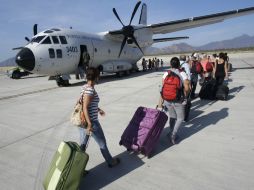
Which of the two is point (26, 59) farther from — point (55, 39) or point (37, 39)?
point (55, 39)

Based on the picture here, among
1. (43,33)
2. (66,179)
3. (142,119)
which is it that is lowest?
(66,179)

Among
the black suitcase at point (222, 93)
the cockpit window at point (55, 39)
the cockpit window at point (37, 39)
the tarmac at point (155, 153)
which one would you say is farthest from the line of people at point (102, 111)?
the cockpit window at point (37, 39)

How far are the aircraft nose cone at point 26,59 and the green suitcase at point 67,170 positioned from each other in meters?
11.1

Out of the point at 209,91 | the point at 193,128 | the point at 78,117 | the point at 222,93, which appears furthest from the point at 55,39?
the point at 78,117

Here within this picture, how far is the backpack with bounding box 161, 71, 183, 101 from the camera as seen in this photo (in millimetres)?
4969

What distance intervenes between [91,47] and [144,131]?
13430 mm

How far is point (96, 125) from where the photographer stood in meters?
4.10

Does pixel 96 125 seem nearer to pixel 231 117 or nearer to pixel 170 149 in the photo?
pixel 170 149

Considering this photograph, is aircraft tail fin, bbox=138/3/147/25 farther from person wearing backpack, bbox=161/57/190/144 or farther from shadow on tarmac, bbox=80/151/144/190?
shadow on tarmac, bbox=80/151/144/190

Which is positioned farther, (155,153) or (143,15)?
(143,15)

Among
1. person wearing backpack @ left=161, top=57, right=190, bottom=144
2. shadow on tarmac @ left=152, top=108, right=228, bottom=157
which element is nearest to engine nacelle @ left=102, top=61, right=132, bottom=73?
shadow on tarmac @ left=152, top=108, right=228, bottom=157

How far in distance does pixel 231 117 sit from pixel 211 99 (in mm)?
2290

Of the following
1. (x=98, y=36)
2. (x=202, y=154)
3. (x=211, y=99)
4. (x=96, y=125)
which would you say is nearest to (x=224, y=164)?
(x=202, y=154)

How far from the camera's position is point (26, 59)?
13383 mm
